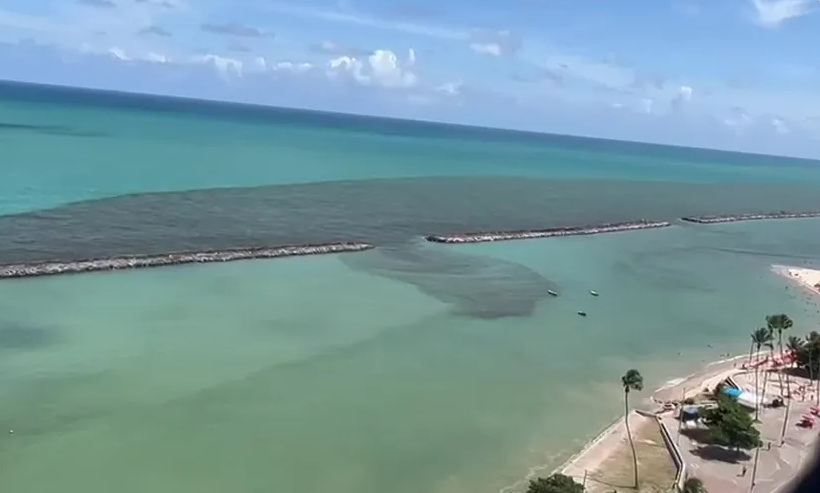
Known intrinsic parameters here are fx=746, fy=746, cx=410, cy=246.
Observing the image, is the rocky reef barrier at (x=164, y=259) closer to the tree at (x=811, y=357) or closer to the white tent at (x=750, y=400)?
the tree at (x=811, y=357)

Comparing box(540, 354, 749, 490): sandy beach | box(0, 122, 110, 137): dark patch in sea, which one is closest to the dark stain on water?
box(540, 354, 749, 490): sandy beach

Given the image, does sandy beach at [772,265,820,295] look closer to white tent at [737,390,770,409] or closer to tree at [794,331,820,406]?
tree at [794,331,820,406]

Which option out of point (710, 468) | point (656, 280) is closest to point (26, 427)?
point (710, 468)

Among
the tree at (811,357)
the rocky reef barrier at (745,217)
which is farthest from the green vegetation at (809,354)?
the rocky reef barrier at (745,217)

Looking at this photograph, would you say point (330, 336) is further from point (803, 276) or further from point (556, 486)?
point (803, 276)

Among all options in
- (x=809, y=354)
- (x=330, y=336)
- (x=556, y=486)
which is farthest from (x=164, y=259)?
(x=809, y=354)

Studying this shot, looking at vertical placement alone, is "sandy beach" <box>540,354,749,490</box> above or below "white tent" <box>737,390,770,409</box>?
below
